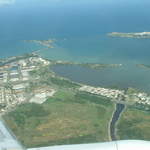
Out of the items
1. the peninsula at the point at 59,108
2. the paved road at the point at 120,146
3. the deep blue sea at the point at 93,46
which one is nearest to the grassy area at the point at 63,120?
the peninsula at the point at 59,108

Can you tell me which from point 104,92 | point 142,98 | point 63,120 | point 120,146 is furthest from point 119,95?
point 120,146

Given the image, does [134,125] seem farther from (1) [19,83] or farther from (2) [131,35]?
(2) [131,35]

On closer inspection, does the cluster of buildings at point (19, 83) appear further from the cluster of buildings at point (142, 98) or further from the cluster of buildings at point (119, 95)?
the cluster of buildings at point (142, 98)

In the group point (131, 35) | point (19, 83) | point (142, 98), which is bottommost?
point (19, 83)

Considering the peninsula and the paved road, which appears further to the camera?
the peninsula

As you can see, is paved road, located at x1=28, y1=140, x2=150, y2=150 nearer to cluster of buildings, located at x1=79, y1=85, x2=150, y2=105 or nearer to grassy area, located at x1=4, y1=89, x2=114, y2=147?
grassy area, located at x1=4, y1=89, x2=114, y2=147

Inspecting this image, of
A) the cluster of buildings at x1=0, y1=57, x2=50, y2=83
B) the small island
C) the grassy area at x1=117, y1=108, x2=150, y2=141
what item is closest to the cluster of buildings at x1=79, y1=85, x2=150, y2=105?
the grassy area at x1=117, y1=108, x2=150, y2=141
